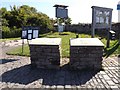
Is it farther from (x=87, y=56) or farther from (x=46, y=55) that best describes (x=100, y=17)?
(x=46, y=55)

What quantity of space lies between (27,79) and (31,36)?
4137mm

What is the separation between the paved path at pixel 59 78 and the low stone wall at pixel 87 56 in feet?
0.87

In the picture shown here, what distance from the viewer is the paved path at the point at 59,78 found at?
502cm

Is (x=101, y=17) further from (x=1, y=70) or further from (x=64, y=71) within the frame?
(x=1, y=70)

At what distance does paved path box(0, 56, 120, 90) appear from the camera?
502cm

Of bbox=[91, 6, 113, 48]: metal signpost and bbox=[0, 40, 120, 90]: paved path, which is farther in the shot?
bbox=[91, 6, 113, 48]: metal signpost

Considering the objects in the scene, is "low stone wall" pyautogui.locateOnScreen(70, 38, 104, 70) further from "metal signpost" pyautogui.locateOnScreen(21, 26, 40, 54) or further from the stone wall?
"metal signpost" pyautogui.locateOnScreen(21, 26, 40, 54)

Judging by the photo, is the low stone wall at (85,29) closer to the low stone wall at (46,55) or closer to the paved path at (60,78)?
the paved path at (60,78)

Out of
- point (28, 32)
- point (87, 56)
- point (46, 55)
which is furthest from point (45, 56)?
point (28, 32)

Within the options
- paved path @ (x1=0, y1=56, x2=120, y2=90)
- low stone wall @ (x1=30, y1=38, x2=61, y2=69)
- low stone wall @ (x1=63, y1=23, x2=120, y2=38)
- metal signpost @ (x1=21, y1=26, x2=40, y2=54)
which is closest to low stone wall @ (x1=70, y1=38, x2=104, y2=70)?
paved path @ (x1=0, y1=56, x2=120, y2=90)

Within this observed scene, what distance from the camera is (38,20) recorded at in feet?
81.2

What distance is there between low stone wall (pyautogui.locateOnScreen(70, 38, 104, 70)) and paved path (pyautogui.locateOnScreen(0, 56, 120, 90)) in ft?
0.87

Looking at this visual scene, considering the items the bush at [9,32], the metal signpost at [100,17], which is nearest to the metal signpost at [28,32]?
the metal signpost at [100,17]

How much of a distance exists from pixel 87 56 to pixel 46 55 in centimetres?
128
